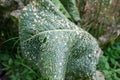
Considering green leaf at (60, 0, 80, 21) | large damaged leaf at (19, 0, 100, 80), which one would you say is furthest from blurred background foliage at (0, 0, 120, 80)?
large damaged leaf at (19, 0, 100, 80)

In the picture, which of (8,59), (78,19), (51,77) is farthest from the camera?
(78,19)

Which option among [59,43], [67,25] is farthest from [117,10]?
[59,43]

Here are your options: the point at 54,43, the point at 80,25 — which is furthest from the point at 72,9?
the point at 54,43

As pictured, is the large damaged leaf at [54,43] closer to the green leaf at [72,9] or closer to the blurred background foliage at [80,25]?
the blurred background foliage at [80,25]

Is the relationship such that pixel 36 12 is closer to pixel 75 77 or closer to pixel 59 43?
pixel 59 43

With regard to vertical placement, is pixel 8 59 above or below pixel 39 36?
below

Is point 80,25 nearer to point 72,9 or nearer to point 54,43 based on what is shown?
point 72,9

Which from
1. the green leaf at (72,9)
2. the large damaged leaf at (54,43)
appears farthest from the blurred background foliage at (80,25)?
the large damaged leaf at (54,43)
